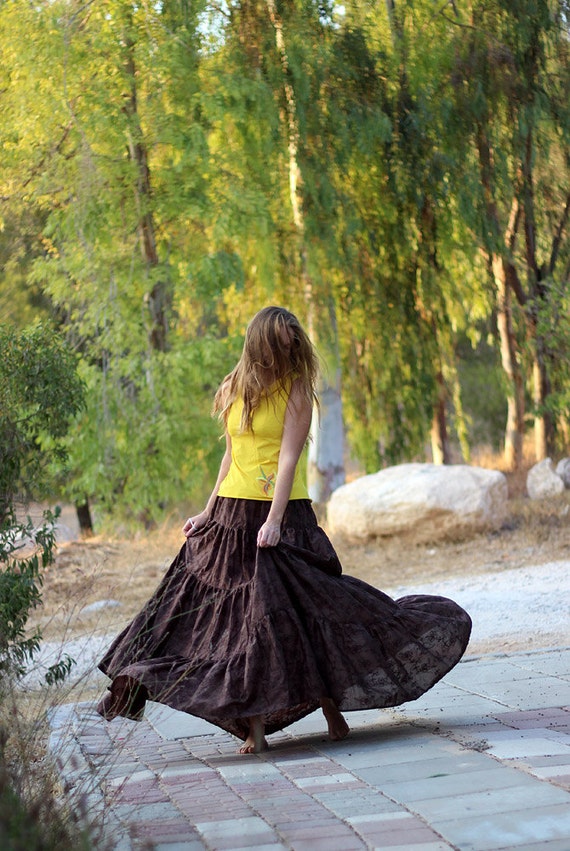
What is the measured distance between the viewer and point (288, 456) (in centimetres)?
450

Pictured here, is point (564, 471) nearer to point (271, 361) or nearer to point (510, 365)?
point (510, 365)

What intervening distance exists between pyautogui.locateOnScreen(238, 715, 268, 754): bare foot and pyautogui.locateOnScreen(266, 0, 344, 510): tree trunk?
745cm

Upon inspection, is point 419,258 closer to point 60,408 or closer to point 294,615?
point 60,408

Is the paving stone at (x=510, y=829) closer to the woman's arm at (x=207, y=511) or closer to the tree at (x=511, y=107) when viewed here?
the woman's arm at (x=207, y=511)

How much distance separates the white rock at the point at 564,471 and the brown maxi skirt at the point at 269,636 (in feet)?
31.8

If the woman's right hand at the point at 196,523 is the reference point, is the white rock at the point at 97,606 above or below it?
below

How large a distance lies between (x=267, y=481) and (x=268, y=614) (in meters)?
0.55

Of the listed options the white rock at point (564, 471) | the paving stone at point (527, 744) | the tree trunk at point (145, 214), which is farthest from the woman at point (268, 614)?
the white rock at point (564, 471)

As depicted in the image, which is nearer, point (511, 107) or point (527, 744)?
point (527, 744)

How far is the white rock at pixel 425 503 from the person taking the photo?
435 inches

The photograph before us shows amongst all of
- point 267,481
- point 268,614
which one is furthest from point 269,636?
point 267,481

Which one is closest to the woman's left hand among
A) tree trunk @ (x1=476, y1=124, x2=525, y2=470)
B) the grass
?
the grass

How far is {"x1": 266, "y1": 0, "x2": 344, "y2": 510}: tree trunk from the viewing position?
1289 centimetres

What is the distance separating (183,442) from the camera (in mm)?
14570
